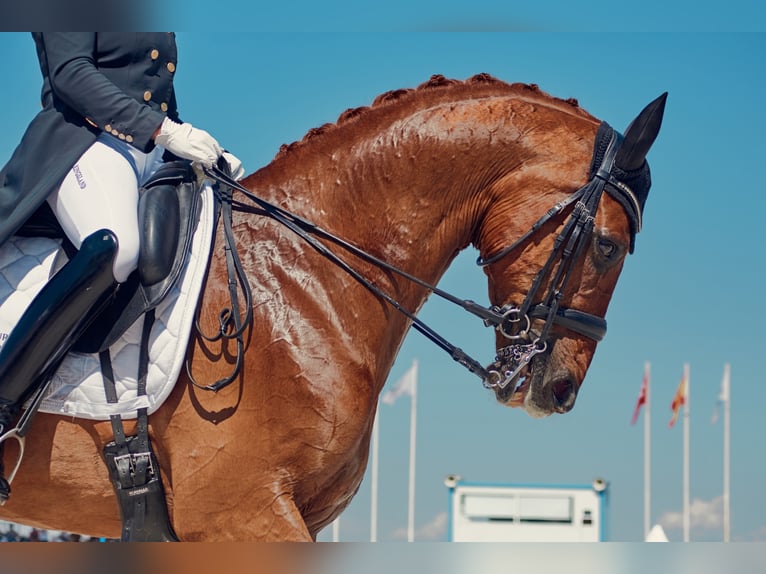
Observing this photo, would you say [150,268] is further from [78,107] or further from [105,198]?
[78,107]

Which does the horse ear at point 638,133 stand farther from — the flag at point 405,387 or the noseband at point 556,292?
the flag at point 405,387

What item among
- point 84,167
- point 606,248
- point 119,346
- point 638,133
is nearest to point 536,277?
point 606,248

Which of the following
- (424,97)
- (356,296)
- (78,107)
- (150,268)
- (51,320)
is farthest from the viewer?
(424,97)

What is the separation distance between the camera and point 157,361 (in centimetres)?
451

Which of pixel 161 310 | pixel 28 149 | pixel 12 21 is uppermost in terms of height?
pixel 12 21

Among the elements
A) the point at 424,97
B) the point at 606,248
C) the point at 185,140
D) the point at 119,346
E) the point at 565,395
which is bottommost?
the point at 565,395

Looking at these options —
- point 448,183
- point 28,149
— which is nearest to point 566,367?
point 448,183

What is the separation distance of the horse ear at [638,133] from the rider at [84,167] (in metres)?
1.89

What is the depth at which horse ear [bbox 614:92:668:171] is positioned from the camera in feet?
16.1

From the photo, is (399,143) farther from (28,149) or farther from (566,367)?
(28,149)

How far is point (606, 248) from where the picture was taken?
4957 mm

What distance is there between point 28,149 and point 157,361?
1.20 meters

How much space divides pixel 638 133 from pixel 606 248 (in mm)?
559

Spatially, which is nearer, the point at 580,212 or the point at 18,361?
the point at 18,361
